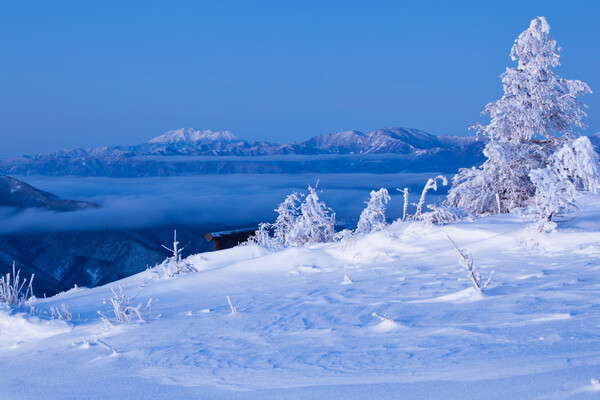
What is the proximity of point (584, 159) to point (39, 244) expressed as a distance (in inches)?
5466

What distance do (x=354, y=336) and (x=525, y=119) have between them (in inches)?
470

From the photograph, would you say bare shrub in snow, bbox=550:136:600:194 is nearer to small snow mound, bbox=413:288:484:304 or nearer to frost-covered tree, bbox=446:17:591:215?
small snow mound, bbox=413:288:484:304

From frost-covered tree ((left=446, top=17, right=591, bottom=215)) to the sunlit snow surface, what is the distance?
806 cm

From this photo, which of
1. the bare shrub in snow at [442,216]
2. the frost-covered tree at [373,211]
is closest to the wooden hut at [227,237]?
the frost-covered tree at [373,211]

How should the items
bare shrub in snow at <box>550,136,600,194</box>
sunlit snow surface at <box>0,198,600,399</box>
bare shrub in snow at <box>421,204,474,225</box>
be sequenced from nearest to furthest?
sunlit snow surface at <box>0,198,600,399</box> → bare shrub in snow at <box>550,136,600,194</box> → bare shrub in snow at <box>421,204,474,225</box>

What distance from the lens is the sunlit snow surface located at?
2.47 metres

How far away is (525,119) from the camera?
13.3 metres

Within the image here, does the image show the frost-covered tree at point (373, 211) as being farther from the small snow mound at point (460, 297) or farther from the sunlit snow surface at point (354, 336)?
the small snow mound at point (460, 297)

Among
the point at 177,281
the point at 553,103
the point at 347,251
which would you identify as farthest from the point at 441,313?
the point at 553,103

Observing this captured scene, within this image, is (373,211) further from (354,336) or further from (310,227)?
(354,336)

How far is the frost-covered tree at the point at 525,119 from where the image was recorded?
1344 centimetres

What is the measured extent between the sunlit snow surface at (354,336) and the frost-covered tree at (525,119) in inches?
317

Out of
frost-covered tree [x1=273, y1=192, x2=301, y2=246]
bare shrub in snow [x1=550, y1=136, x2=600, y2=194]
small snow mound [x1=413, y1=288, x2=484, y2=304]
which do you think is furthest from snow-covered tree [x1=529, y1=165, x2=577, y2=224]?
frost-covered tree [x1=273, y1=192, x2=301, y2=246]

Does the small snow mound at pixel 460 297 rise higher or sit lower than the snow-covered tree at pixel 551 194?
lower
